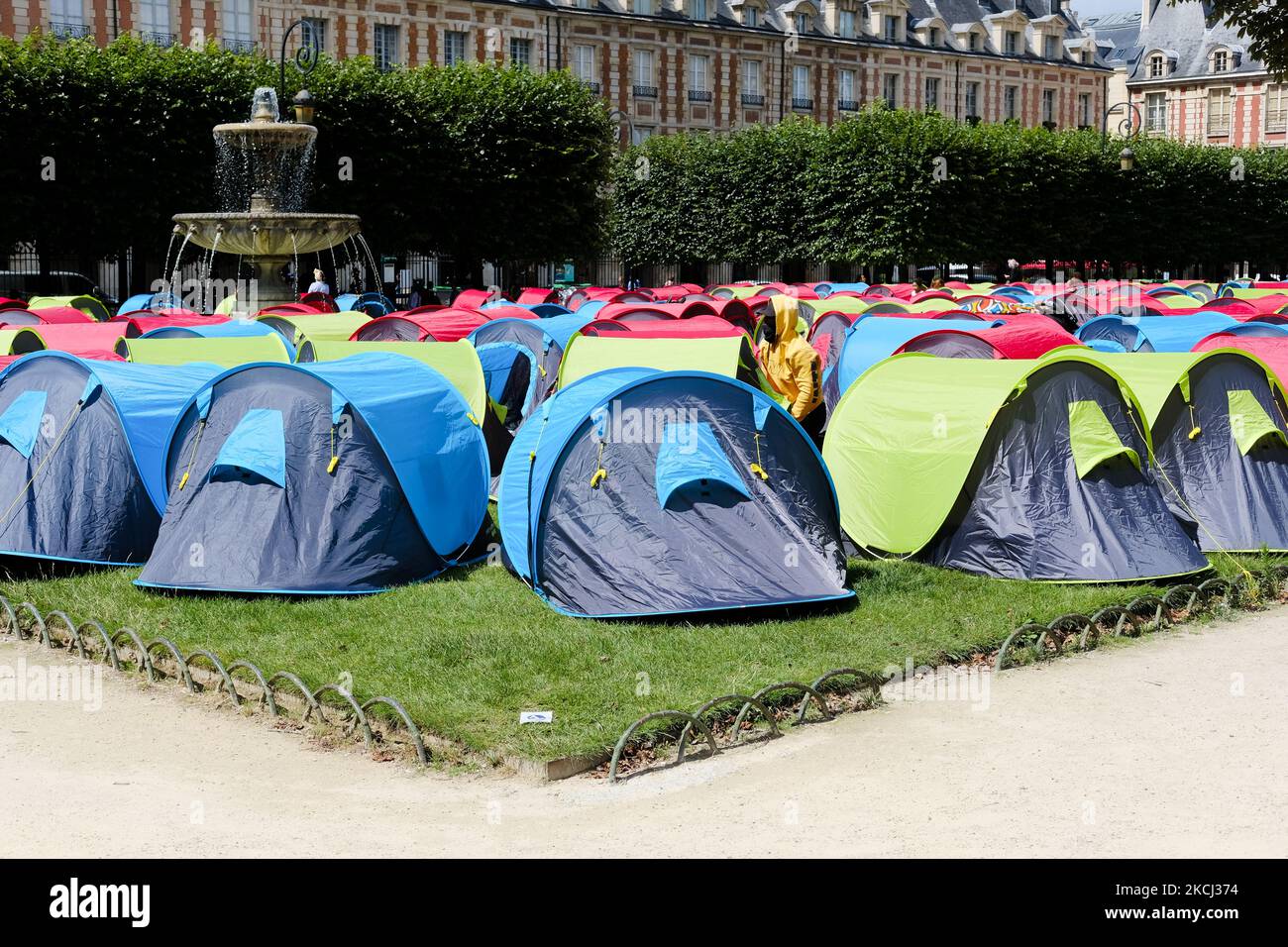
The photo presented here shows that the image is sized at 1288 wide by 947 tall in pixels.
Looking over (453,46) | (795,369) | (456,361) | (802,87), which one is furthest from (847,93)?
(795,369)

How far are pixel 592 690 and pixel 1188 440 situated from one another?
5.40 metres

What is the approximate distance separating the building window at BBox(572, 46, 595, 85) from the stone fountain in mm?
32364

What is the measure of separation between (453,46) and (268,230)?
107ft

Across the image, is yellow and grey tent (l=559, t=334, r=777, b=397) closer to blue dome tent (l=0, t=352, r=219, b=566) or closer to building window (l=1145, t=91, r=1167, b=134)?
blue dome tent (l=0, t=352, r=219, b=566)

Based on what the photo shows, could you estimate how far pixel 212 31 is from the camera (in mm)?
45969

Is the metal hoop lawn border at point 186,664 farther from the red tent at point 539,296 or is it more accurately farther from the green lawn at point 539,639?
the red tent at point 539,296

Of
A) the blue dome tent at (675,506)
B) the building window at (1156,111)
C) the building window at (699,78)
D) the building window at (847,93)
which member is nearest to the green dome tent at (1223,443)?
the blue dome tent at (675,506)

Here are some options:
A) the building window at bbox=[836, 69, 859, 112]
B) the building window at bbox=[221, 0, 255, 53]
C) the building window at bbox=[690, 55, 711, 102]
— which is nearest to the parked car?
the building window at bbox=[221, 0, 255, 53]

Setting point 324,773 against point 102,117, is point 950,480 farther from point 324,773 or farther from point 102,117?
point 102,117

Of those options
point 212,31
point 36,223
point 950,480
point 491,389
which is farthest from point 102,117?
point 950,480

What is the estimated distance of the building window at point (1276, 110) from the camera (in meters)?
72.6

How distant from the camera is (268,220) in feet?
67.4

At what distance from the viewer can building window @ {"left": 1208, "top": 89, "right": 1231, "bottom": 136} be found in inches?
2918

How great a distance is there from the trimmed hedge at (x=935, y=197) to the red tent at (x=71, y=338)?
27.0 m
